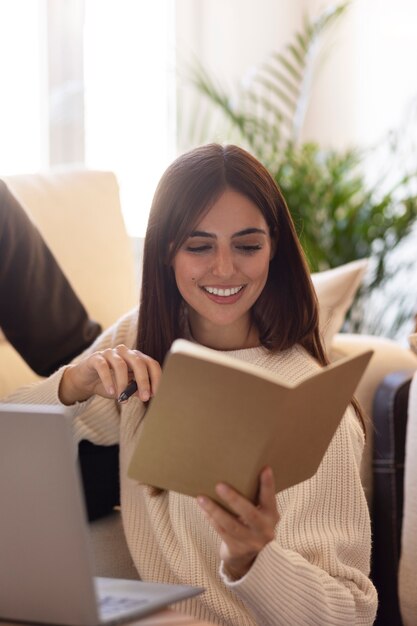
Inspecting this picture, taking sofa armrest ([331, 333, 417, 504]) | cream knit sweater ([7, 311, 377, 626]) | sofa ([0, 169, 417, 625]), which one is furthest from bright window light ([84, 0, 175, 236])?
cream knit sweater ([7, 311, 377, 626])

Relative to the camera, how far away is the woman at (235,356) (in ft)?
→ 4.20

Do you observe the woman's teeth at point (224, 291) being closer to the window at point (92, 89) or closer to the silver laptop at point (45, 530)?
the silver laptop at point (45, 530)

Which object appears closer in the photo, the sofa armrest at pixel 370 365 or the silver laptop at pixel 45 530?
the silver laptop at pixel 45 530

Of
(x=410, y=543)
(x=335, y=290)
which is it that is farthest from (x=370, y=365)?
(x=410, y=543)

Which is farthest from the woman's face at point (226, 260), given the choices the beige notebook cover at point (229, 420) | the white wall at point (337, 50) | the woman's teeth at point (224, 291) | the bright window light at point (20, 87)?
the white wall at point (337, 50)

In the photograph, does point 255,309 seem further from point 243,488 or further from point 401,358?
point 401,358

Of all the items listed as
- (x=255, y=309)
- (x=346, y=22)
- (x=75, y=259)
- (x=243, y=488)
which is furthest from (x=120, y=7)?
(x=243, y=488)

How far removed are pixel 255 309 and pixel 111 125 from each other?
2.09 meters

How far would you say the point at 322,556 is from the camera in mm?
1274

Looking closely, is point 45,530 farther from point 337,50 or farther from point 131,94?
point 337,50

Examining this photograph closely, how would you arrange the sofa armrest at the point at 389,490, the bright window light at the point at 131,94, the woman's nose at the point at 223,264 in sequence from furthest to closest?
the bright window light at the point at 131,94 → the sofa armrest at the point at 389,490 → the woman's nose at the point at 223,264

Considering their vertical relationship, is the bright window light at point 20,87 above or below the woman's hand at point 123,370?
above

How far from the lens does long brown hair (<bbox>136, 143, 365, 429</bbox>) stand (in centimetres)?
143

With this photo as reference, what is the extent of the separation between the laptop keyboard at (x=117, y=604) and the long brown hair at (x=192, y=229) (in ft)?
1.97
